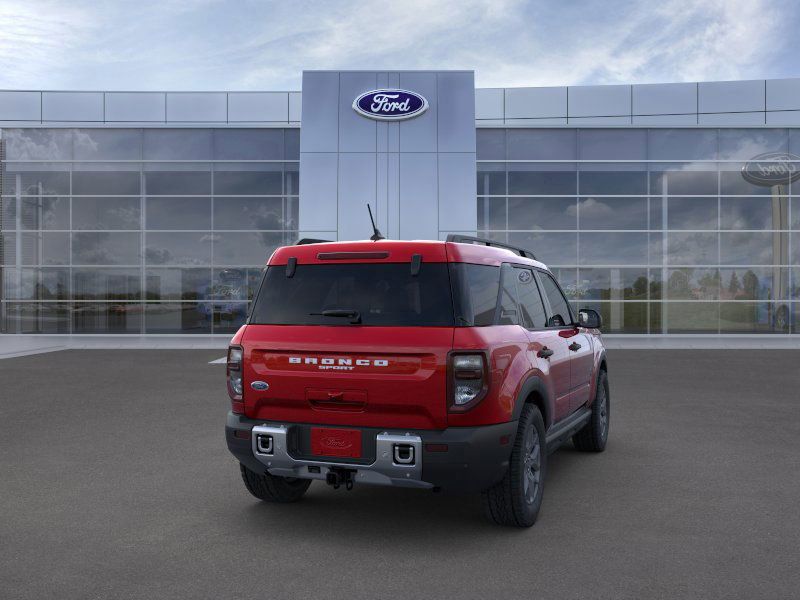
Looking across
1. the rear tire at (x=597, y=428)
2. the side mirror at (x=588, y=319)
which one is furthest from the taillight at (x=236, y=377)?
the rear tire at (x=597, y=428)

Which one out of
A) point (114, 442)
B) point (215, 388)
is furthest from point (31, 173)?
point (114, 442)

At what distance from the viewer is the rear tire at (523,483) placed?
184 inches

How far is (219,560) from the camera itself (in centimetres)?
426

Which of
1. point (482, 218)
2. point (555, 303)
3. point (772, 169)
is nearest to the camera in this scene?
point (555, 303)

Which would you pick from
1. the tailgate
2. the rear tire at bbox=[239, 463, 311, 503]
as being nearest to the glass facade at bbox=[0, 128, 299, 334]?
the rear tire at bbox=[239, 463, 311, 503]

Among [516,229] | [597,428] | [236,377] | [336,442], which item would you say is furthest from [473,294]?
[516,229]

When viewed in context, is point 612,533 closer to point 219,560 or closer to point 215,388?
point 219,560

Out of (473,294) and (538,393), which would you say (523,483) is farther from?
(473,294)

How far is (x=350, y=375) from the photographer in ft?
14.8

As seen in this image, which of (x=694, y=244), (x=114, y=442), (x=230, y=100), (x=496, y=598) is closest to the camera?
(x=496, y=598)

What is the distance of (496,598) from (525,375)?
154cm

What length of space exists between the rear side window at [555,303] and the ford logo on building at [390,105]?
61.8ft

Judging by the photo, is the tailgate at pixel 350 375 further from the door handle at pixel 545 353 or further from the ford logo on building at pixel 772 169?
the ford logo on building at pixel 772 169

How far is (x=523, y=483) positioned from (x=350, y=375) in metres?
1.32
